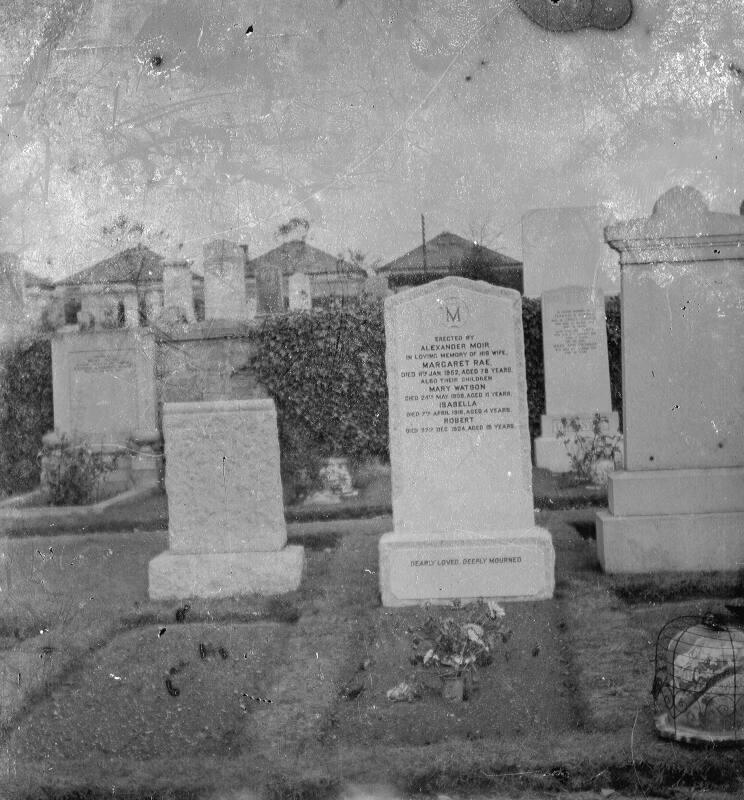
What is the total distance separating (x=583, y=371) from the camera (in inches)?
448

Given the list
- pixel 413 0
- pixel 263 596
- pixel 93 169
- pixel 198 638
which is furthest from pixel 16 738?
pixel 413 0

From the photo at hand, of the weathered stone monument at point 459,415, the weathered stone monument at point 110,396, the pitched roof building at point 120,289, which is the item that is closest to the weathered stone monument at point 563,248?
the pitched roof building at point 120,289

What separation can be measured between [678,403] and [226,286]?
6977 millimetres

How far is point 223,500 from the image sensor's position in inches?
231

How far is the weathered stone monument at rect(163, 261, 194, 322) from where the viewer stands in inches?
357

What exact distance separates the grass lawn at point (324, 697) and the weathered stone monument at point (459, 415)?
65cm

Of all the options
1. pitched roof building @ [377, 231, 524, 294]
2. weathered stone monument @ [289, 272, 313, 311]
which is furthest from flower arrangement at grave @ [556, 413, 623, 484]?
weathered stone monument @ [289, 272, 313, 311]

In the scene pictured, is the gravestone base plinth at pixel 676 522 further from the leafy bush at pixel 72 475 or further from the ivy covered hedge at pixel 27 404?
the ivy covered hedge at pixel 27 404

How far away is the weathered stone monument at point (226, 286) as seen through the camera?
10.2m

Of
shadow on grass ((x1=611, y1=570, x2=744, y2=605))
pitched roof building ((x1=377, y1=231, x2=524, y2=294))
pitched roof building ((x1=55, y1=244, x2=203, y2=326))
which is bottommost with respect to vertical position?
shadow on grass ((x1=611, y1=570, x2=744, y2=605))

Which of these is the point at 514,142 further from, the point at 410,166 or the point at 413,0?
the point at 413,0

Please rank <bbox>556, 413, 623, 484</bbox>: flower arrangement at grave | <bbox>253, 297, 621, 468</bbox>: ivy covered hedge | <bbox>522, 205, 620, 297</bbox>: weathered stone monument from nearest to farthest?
<bbox>556, 413, 623, 484</bbox>: flower arrangement at grave < <bbox>253, 297, 621, 468</bbox>: ivy covered hedge < <bbox>522, 205, 620, 297</bbox>: weathered stone monument

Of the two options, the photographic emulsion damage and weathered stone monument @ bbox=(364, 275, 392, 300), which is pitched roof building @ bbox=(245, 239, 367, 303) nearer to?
weathered stone monument @ bbox=(364, 275, 392, 300)

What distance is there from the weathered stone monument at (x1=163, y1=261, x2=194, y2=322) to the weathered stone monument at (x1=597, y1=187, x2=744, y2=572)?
5.07 meters
